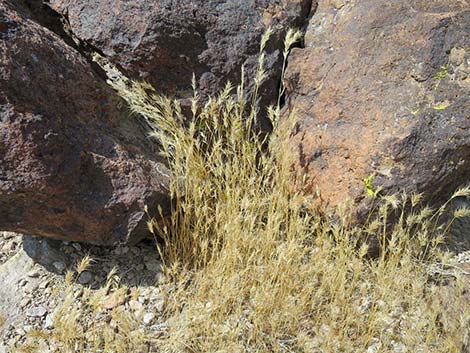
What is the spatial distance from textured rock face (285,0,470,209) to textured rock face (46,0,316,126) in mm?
232

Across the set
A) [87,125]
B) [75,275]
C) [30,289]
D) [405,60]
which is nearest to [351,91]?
[405,60]

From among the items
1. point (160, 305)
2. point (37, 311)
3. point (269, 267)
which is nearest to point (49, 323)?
point (37, 311)

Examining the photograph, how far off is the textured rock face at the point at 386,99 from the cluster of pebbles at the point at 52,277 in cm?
97

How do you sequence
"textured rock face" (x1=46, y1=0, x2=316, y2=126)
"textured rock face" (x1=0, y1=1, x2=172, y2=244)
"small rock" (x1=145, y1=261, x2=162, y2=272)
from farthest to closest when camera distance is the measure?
"textured rock face" (x1=46, y1=0, x2=316, y2=126) → "small rock" (x1=145, y1=261, x2=162, y2=272) → "textured rock face" (x1=0, y1=1, x2=172, y2=244)

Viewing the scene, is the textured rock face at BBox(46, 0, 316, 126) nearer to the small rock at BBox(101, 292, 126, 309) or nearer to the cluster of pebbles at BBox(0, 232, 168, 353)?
the cluster of pebbles at BBox(0, 232, 168, 353)

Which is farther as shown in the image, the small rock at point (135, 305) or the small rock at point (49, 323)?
the small rock at point (135, 305)

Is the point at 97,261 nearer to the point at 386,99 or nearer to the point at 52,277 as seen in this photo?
the point at 52,277

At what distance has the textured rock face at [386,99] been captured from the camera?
2.53 meters

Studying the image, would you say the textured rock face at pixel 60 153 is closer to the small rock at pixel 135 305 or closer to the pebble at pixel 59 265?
the pebble at pixel 59 265

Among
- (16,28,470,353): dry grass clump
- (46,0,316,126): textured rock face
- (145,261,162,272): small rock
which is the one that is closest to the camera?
(16,28,470,353): dry grass clump

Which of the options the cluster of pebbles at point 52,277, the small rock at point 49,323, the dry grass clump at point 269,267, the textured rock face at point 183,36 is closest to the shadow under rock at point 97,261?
the cluster of pebbles at point 52,277

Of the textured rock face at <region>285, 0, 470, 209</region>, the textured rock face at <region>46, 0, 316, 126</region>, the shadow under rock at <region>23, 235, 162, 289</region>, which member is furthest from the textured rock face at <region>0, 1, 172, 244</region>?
the textured rock face at <region>285, 0, 470, 209</region>

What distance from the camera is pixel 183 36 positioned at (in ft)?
9.02

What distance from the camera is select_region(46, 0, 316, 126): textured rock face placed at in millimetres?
2717
